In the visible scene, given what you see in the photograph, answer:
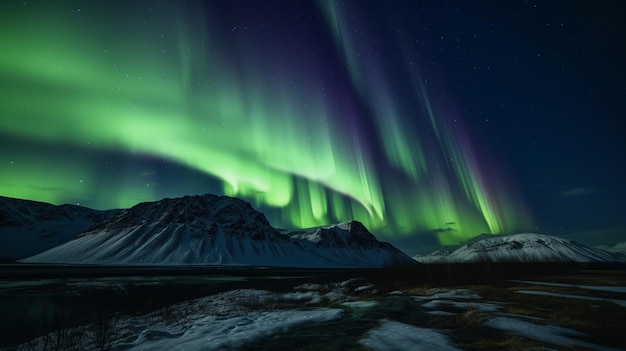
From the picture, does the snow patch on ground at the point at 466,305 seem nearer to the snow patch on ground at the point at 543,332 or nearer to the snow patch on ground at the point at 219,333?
the snow patch on ground at the point at 543,332

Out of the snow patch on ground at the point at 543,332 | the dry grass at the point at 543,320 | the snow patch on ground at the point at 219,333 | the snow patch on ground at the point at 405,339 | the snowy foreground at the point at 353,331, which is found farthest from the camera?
the snow patch on ground at the point at 219,333

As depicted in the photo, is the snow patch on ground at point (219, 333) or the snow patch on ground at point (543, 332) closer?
the snow patch on ground at point (543, 332)

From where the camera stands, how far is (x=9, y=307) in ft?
103

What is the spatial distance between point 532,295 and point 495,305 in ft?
17.6

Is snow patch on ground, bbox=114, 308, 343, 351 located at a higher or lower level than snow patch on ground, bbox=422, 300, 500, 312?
higher

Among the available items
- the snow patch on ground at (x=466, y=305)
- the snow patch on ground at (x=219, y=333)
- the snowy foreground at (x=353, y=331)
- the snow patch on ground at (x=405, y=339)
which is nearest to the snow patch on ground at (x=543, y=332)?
the snowy foreground at (x=353, y=331)

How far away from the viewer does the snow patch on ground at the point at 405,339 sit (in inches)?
424

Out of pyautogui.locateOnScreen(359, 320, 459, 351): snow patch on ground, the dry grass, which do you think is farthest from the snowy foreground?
the dry grass

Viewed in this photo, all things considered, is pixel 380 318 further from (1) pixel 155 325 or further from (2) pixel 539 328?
(1) pixel 155 325

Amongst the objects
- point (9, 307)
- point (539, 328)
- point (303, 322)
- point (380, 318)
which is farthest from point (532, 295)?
point (9, 307)

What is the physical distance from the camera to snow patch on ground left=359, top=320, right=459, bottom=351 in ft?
35.3

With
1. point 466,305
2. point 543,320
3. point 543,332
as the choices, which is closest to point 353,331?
point 543,332

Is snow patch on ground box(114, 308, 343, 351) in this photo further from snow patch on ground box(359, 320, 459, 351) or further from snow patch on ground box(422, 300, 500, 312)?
snow patch on ground box(422, 300, 500, 312)

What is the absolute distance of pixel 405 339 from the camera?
11.8 metres
